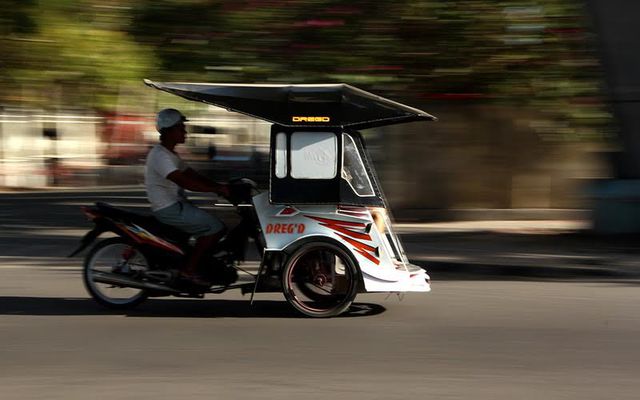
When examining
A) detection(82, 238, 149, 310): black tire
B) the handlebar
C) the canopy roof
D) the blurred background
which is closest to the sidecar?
the canopy roof

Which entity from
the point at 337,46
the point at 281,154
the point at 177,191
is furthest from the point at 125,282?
the point at 337,46

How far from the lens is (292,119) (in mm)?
8109

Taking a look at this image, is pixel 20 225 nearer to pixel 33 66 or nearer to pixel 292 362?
pixel 33 66

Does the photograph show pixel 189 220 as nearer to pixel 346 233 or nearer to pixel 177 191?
pixel 177 191

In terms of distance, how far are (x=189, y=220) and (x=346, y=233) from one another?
1.30 metres

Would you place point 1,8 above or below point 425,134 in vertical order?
above

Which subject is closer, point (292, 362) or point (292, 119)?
point (292, 362)

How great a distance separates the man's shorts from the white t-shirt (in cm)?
6

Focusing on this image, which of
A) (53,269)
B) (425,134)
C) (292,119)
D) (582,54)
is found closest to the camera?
(292,119)

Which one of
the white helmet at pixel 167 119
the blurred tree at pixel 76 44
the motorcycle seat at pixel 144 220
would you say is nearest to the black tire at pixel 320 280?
the motorcycle seat at pixel 144 220

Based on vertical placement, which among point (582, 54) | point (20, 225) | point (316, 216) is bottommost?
point (20, 225)

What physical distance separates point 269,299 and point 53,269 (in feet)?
11.2

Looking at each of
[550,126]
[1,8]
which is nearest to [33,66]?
[1,8]

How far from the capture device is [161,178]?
838 centimetres
